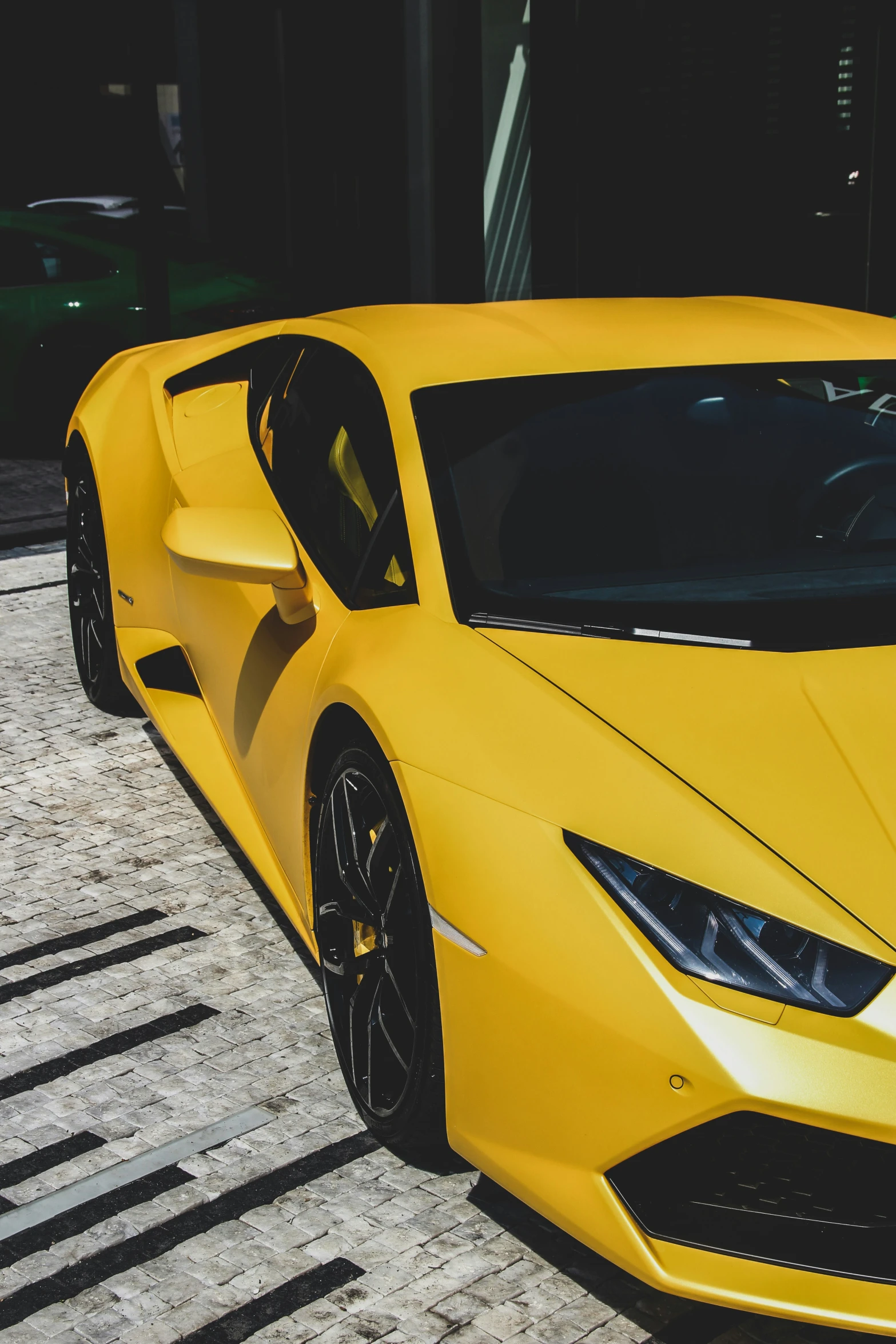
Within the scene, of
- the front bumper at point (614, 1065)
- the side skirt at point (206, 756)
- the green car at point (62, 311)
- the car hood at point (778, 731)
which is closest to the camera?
the front bumper at point (614, 1065)

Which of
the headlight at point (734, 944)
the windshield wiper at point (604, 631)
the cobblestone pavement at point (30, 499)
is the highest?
the windshield wiper at point (604, 631)

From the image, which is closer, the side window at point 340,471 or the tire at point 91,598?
the side window at point 340,471

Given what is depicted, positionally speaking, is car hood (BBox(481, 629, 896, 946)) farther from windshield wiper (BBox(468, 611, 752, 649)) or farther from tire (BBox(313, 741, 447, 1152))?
tire (BBox(313, 741, 447, 1152))

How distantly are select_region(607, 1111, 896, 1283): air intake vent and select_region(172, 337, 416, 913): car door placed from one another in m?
1.16

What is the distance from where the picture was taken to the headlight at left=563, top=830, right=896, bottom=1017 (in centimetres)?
194

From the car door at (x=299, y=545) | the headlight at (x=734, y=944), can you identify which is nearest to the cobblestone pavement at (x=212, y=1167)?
the car door at (x=299, y=545)

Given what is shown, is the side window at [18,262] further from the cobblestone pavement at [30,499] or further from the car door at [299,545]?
the car door at [299,545]

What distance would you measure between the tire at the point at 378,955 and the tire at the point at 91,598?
2046 millimetres

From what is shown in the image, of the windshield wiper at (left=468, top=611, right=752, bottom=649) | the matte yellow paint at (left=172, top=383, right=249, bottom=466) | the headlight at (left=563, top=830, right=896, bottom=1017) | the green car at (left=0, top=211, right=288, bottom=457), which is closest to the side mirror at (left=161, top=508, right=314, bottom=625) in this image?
the windshield wiper at (left=468, top=611, right=752, bottom=649)

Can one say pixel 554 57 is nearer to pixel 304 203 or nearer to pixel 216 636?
pixel 304 203

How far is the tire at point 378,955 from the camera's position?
7.97 feet

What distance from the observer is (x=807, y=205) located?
998 centimetres

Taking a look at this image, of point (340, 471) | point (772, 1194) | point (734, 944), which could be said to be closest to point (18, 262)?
point (340, 471)

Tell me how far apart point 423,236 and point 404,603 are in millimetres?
8530
